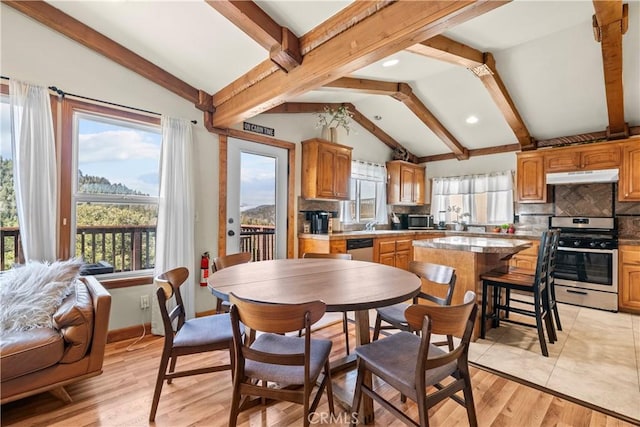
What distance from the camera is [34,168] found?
2312 mm

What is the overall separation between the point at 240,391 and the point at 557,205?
205 inches

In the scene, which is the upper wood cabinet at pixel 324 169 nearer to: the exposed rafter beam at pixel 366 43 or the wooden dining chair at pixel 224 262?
the exposed rafter beam at pixel 366 43

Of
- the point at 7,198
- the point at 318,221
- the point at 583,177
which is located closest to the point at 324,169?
the point at 318,221

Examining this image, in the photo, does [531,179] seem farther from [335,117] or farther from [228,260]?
[228,260]

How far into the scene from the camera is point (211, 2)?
1.95m

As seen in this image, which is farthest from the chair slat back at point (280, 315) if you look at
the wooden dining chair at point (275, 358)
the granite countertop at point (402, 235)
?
the granite countertop at point (402, 235)

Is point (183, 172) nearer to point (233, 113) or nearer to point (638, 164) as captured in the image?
point (233, 113)

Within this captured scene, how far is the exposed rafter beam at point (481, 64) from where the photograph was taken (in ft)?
8.93

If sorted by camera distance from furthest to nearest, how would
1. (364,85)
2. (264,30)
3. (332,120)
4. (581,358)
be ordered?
(332,120), (364,85), (581,358), (264,30)

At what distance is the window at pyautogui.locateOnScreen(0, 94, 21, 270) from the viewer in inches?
89.5

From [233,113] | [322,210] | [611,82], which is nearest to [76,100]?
[233,113]

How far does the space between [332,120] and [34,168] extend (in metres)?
3.44

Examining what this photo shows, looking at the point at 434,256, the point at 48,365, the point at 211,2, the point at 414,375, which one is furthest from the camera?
the point at 434,256

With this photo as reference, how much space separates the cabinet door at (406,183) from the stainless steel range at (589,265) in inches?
94.9
